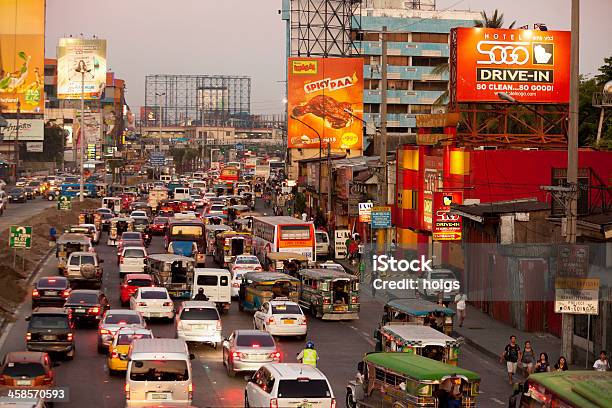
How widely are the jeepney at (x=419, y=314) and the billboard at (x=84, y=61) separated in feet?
482

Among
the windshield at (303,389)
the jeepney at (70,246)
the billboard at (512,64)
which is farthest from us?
the billboard at (512,64)

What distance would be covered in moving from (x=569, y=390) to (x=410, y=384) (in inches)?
194

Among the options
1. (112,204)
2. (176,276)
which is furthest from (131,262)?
(112,204)

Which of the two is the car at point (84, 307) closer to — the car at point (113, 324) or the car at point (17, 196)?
the car at point (113, 324)

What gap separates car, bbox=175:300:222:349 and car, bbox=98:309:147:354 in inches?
60.4

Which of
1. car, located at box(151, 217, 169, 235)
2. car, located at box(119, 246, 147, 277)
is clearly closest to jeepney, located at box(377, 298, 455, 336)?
car, located at box(119, 246, 147, 277)

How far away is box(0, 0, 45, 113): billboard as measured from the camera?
6127 inches

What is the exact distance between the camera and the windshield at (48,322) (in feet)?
117

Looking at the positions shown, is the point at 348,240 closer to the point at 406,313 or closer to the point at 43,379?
the point at 406,313

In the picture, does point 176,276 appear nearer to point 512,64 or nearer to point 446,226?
point 446,226

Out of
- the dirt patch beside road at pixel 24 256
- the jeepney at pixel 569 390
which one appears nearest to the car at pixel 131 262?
the dirt patch beside road at pixel 24 256

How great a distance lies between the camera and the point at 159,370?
87.7ft

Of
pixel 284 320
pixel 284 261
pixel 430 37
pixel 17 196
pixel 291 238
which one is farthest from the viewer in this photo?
pixel 430 37

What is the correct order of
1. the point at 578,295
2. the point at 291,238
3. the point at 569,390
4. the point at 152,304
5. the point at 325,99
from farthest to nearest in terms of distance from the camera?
the point at 325,99
the point at 291,238
the point at 152,304
the point at 578,295
the point at 569,390
